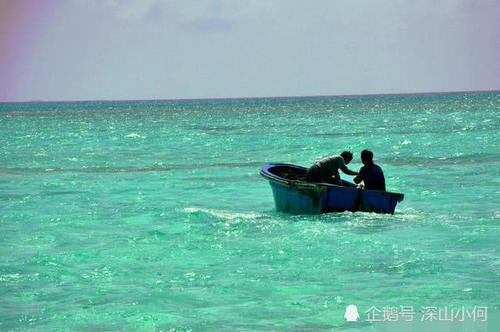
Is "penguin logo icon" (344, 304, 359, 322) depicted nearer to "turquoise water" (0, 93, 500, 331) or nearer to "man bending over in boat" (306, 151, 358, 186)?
"turquoise water" (0, 93, 500, 331)

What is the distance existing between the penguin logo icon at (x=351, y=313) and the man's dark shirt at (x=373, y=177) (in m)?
5.58

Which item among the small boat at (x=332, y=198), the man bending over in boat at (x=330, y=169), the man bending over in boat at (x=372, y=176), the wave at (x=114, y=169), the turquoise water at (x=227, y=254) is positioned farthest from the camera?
the wave at (x=114, y=169)

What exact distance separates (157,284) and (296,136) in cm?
3442

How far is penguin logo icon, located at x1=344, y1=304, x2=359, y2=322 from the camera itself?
8329 mm

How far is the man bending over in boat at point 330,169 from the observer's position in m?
14.3

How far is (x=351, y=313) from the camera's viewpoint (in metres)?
8.50

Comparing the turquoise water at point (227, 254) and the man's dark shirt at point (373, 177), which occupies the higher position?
the man's dark shirt at point (373, 177)

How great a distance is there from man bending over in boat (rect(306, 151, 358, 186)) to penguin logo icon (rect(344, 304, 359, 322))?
18.8 ft

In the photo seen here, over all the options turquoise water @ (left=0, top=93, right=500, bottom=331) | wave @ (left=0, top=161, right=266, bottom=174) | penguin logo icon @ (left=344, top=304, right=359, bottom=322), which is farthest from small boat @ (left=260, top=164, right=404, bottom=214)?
wave @ (left=0, top=161, right=266, bottom=174)

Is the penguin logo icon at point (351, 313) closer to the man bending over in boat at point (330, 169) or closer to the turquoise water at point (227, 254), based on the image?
the turquoise water at point (227, 254)

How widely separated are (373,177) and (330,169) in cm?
75

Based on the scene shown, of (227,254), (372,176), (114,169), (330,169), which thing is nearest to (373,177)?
(372,176)

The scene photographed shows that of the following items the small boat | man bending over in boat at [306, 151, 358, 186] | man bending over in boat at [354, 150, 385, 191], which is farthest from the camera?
man bending over in boat at [306, 151, 358, 186]

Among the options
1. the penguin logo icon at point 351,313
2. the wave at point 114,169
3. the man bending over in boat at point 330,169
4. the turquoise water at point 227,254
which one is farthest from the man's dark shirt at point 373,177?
the wave at point 114,169
